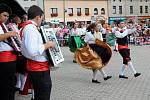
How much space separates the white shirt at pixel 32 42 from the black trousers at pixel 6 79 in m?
0.76

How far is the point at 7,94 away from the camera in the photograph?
6.02 meters

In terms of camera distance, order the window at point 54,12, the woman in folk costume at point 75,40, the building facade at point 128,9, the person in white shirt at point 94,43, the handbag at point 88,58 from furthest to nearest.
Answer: the building facade at point 128,9 → the window at point 54,12 → the woman in folk costume at point 75,40 → the person in white shirt at point 94,43 → the handbag at point 88,58

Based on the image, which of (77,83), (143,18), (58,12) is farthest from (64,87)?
(143,18)

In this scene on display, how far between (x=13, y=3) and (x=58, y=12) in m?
57.8

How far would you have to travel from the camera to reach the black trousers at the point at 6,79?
233 inches

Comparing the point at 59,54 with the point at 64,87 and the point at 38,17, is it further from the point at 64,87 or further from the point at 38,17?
the point at 64,87

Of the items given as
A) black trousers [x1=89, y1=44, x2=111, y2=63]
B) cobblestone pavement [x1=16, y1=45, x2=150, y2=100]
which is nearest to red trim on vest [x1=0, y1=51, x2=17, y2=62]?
cobblestone pavement [x1=16, y1=45, x2=150, y2=100]

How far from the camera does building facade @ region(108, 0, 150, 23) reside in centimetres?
7425

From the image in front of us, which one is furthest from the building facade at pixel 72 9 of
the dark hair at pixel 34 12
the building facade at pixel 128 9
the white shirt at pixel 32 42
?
the white shirt at pixel 32 42

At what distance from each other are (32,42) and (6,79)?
1019 millimetres

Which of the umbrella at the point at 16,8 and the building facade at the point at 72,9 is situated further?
the building facade at the point at 72,9

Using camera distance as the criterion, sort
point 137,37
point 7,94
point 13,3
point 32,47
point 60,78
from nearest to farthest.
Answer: point 32,47
point 7,94
point 13,3
point 60,78
point 137,37

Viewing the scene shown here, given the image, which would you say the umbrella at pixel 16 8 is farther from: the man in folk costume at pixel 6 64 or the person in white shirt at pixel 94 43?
the man in folk costume at pixel 6 64

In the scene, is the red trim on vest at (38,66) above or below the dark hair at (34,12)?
below
